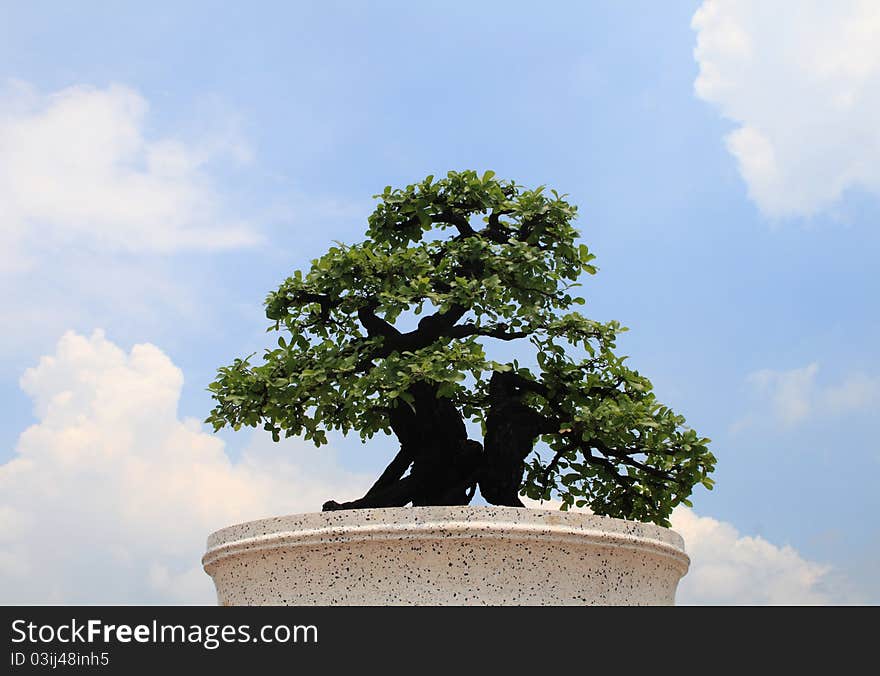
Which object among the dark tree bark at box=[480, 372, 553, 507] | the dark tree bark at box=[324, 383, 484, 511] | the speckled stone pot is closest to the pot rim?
the speckled stone pot

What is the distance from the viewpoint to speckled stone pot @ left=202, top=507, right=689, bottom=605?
3262 millimetres

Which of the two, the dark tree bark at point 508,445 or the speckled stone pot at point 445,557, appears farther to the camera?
the dark tree bark at point 508,445

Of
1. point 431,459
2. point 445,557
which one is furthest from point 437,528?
point 431,459

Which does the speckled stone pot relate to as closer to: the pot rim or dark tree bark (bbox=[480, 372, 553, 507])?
the pot rim

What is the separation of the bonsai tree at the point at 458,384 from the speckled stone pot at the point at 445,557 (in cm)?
53

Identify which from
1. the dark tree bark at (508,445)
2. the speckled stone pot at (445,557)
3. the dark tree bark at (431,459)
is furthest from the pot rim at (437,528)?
the dark tree bark at (508,445)

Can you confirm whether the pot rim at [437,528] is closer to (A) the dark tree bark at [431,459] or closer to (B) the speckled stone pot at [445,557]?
(B) the speckled stone pot at [445,557]

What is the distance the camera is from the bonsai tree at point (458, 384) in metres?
3.78

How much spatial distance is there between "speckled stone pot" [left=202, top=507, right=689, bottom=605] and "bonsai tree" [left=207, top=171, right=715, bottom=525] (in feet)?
1.74

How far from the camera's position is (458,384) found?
4113mm
